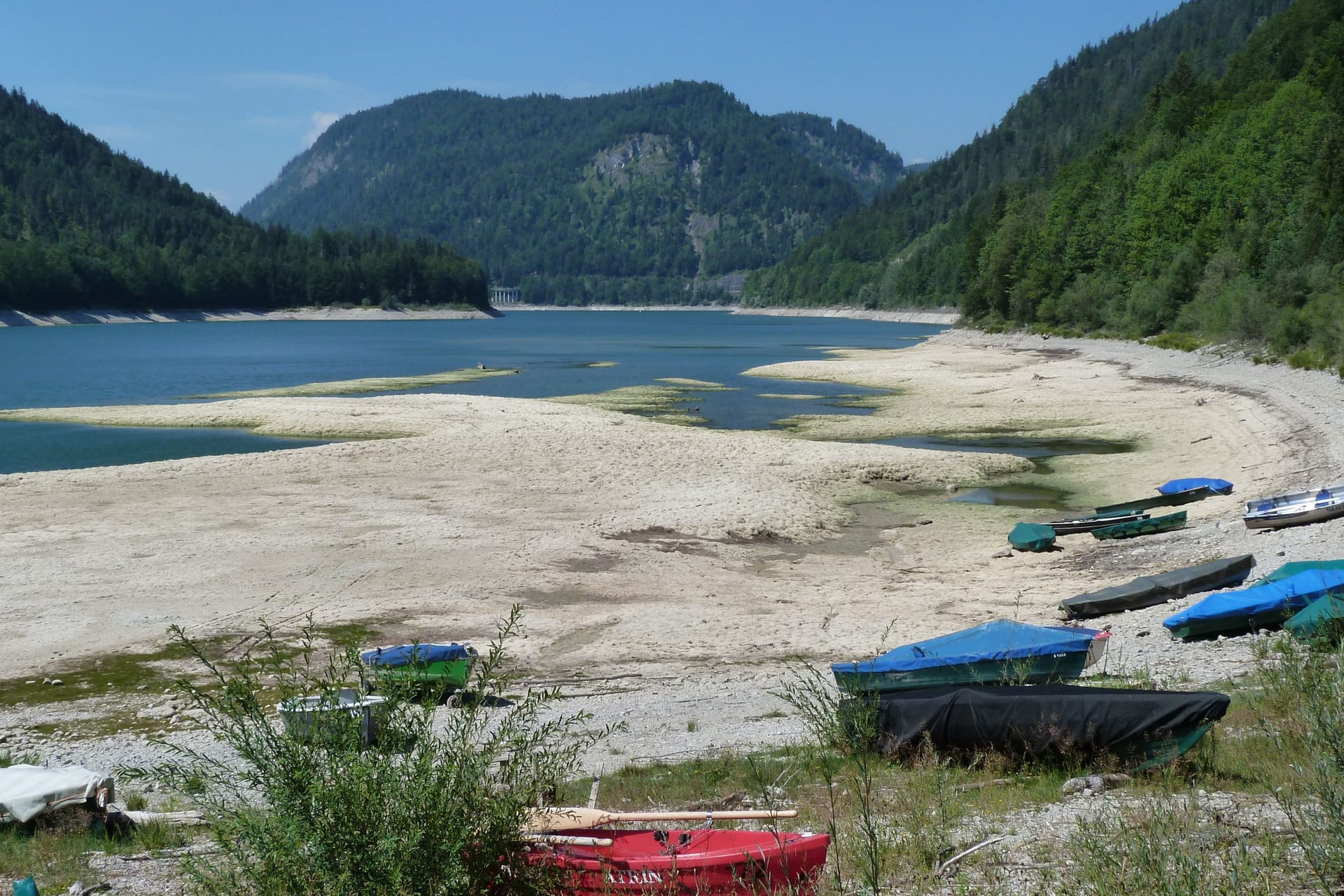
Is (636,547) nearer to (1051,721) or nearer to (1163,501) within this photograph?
(1163,501)

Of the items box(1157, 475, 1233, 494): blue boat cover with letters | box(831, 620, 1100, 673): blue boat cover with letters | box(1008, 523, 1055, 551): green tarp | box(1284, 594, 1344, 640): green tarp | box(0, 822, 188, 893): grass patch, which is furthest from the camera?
box(1157, 475, 1233, 494): blue boat cover with letters

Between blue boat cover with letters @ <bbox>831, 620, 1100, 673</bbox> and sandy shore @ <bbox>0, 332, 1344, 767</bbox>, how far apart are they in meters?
1.49

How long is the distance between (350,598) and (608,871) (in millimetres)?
14742

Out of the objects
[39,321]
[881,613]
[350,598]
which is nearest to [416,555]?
[350,598]

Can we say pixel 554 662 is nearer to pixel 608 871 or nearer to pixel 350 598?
pixel 350 598

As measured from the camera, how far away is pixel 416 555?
919 inches

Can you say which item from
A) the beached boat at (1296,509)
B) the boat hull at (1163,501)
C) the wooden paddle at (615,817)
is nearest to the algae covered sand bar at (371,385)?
the boat hull at (1163,501)

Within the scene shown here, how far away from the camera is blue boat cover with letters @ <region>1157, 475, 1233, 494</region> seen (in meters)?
26.6

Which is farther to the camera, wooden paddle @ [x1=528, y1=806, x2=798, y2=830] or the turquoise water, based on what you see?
the turquoise water

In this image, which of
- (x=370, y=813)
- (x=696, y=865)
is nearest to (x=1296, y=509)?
(x=696, y=865)

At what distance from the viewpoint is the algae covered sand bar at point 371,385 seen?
200 feet

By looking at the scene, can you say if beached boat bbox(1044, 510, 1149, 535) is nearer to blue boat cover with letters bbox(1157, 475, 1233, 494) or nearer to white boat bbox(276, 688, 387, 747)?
blue boat cover with letters bbox(1157, 475, 1233, 494)

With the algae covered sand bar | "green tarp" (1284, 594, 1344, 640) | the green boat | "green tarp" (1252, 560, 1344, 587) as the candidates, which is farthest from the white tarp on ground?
the algae covered sand bar

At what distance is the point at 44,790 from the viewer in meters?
9.55
